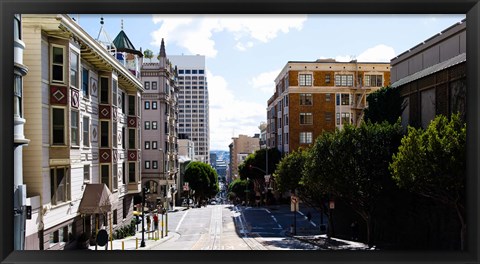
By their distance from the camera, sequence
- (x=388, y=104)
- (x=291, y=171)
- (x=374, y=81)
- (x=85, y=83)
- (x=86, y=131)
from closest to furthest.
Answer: (x=85, y=83) → (x=86, y=131) → (x=388, y=104) → (x=374, y=81) → (x=291, y=171)

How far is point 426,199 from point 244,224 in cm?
1465

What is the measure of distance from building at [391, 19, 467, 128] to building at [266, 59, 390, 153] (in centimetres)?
624

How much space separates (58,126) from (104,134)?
426 cm

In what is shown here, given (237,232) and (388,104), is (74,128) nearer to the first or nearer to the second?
(237,232)

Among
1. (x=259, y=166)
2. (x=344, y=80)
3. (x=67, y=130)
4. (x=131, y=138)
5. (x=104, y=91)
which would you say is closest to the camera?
(x=67, y=130)

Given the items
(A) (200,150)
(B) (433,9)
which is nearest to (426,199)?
(B) (433,9)

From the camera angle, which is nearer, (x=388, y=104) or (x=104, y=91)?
(x=104, y=91)

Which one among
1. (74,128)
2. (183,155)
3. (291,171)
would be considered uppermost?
(74,128)

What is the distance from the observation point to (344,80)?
3038 cm

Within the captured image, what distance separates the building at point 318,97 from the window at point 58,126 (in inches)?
Result: 739

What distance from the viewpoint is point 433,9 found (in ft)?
19.0

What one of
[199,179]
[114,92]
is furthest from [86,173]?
[199,179]

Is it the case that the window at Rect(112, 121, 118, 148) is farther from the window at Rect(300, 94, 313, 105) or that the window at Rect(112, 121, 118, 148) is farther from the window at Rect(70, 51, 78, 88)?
the window at Rect(300, 94, 313, 105)

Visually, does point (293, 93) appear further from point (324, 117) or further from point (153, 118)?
point (153, 118)
